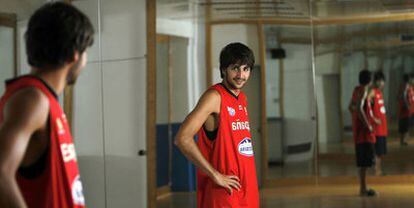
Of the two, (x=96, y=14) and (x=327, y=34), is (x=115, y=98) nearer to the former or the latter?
(x=96, y=14)

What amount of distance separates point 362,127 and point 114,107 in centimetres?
247

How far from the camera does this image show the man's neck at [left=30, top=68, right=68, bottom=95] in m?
1.80

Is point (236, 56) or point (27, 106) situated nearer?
point (27, 106)

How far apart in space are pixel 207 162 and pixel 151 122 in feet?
10.1

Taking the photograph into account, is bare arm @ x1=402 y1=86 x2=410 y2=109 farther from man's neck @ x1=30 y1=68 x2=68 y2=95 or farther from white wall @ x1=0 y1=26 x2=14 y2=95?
man's neck @ x1=30 y1=68 x2=68 y2=95

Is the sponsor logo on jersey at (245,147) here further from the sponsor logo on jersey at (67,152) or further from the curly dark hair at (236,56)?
the sponsor logo on jersey at (67,152)


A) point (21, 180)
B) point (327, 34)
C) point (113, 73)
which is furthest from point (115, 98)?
point (21, 180)

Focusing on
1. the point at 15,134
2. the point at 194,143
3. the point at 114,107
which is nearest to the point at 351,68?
the point at 114,107

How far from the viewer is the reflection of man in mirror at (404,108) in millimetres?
6004

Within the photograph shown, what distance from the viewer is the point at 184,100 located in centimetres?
623

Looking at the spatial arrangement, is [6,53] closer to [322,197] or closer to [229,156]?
[322,197]

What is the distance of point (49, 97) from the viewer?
175 centimetres

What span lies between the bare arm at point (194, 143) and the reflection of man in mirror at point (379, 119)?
137 inches

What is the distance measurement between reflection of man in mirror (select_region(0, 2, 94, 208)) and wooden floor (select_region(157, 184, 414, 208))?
14.4ft
